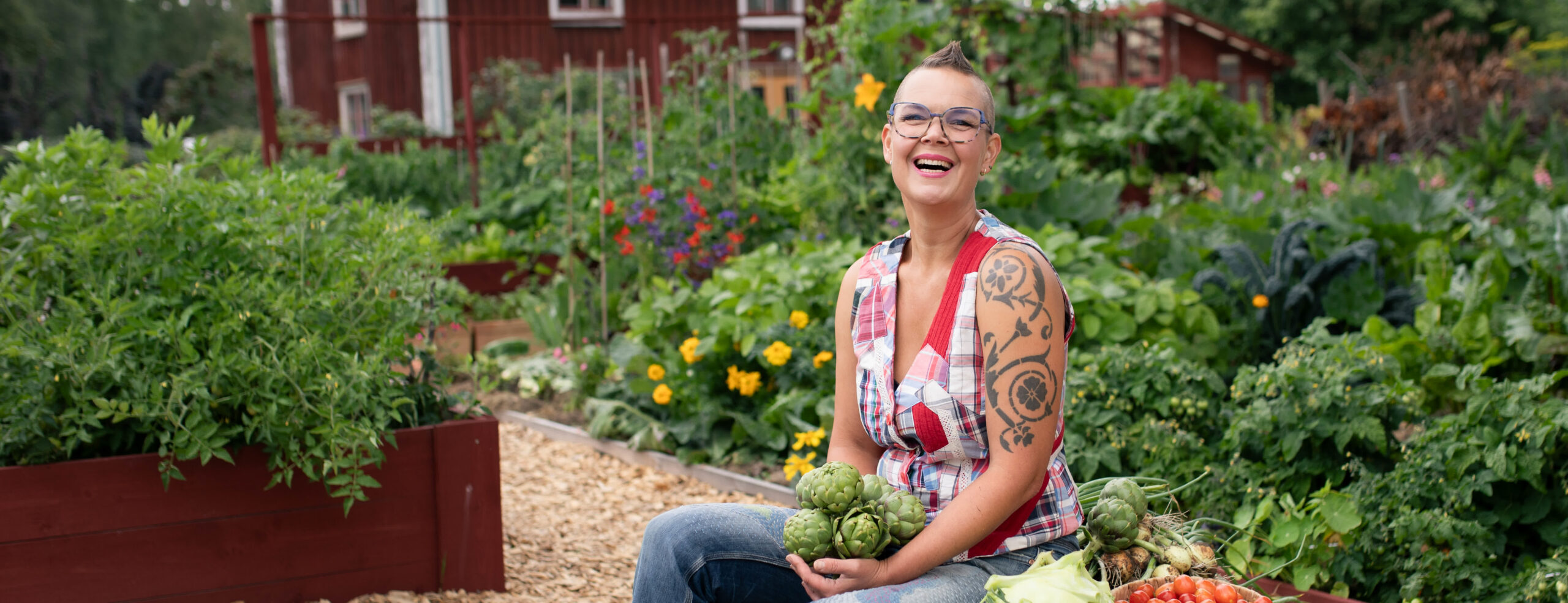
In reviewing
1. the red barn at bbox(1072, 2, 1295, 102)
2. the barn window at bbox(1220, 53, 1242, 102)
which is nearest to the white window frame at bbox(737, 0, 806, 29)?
the red barn at bbox(1072, 2, 1295, 102)

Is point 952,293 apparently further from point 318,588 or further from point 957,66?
point 318,588

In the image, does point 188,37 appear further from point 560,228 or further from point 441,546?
point 441,546

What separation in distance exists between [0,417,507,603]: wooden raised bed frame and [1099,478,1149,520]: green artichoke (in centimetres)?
150

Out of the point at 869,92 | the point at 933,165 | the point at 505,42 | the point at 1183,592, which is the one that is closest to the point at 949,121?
the point at 933,165

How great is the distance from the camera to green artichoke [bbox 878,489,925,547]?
4.98ft

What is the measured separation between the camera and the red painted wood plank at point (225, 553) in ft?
7.03

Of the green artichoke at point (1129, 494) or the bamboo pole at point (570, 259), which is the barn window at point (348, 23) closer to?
the bamboo pole at point (570, 259)

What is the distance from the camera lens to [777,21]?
1245 centimetres

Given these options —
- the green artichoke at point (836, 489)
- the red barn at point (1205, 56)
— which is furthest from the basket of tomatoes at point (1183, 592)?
the red barn at point (1205, 56)

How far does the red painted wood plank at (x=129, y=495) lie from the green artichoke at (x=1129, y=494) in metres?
1.78

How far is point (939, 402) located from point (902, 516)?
19 centimetres

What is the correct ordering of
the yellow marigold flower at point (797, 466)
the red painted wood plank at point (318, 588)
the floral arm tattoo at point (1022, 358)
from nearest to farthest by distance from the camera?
1. the floral arm tattoo at point (1022, 358)
2. the red painted wood plank at point (318, 588)
3. the yellow marigold flower at point (797, 466)

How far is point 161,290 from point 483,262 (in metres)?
A: 4.02

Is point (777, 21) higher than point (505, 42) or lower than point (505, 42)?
higher
